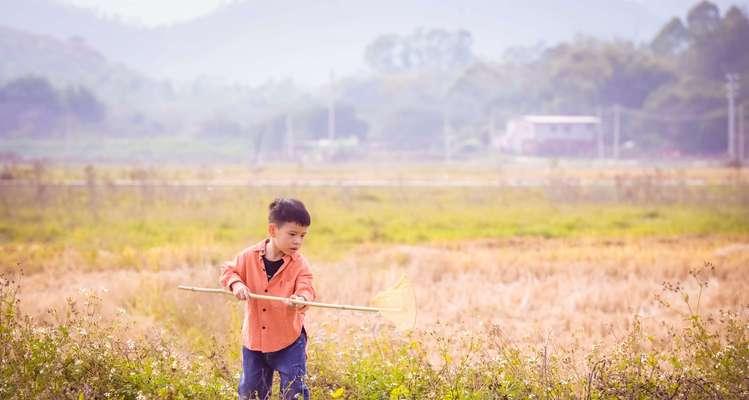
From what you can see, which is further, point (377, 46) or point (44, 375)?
point (377, 46)

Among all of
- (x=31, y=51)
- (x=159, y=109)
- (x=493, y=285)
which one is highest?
(x=31, y=51)

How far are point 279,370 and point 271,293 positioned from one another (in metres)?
0.39

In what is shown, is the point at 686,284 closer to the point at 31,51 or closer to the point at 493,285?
the point at 493,285

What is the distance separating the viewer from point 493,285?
9.47m

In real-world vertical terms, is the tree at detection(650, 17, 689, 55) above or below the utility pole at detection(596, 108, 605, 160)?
above

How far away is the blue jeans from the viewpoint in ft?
13.6

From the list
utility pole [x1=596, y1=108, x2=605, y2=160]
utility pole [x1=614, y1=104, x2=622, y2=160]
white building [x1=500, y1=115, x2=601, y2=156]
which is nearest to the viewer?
utility pole [x1=614, y1=104, x2=622, y2=160]

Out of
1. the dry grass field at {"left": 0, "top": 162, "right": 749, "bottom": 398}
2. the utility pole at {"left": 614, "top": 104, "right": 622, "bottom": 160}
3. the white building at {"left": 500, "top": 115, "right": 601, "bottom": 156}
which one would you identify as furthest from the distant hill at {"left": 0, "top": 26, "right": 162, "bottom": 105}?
the dry grass field at {"left": 0, "top": 162, "right": 749, "bottom": 398}

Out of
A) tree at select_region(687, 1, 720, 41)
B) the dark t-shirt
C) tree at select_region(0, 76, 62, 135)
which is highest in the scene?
tree at select_region(687, 1, 720, 41)

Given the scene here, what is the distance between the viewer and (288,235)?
4.11 m

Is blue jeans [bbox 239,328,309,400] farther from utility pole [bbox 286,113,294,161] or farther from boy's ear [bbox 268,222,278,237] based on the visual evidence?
utility pole [bbox 286,113,294,161]

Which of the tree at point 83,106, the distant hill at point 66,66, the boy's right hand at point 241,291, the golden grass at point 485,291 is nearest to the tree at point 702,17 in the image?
the tree at point 83,106

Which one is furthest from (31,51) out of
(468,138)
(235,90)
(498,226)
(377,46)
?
(498,226)

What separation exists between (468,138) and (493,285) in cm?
5091
